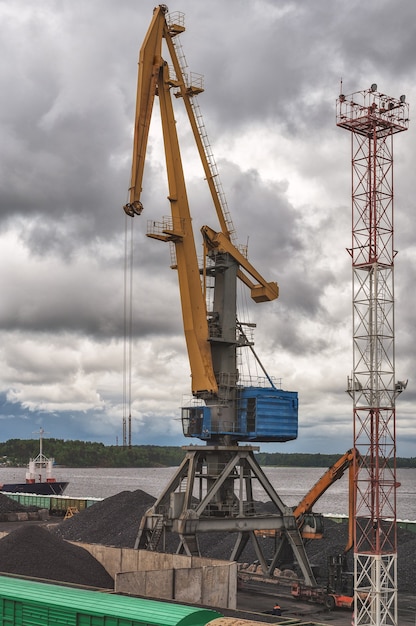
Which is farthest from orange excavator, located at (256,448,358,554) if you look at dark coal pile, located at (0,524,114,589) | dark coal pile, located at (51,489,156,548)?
dark coal pile, located at (0,524,114,589)

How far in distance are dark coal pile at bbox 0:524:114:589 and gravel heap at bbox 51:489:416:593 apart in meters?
12.5

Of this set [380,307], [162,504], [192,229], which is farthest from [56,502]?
[380,307]

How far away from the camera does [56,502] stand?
249 ft

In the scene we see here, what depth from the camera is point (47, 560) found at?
33312 mm

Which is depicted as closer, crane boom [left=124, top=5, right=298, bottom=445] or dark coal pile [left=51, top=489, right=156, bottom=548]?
crane boom [left=124, top=5, right=298, bottom=445]

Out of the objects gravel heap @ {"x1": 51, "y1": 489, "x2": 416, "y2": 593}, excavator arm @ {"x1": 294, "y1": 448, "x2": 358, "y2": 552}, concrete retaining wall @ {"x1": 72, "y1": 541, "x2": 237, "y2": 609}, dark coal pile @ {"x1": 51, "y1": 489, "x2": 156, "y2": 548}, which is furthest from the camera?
dark coal pile @ {"x1": 51, "y1": 489, "x2": 156, "y2": 548}

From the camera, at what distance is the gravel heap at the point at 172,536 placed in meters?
45.6

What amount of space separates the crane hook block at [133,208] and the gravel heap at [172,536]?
19.2 meters

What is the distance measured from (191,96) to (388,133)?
11.4m

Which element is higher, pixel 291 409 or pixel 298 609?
pixel 291 409

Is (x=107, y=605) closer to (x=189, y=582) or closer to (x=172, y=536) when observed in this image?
(x=189, y=582)

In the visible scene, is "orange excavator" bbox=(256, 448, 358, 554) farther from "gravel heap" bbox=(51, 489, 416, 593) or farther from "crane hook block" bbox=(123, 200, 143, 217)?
"crane hook block" bbox=(123, 200, 143, 217)

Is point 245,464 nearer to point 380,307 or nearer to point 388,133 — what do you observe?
point 380,307

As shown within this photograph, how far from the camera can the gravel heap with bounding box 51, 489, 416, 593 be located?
4562cm
